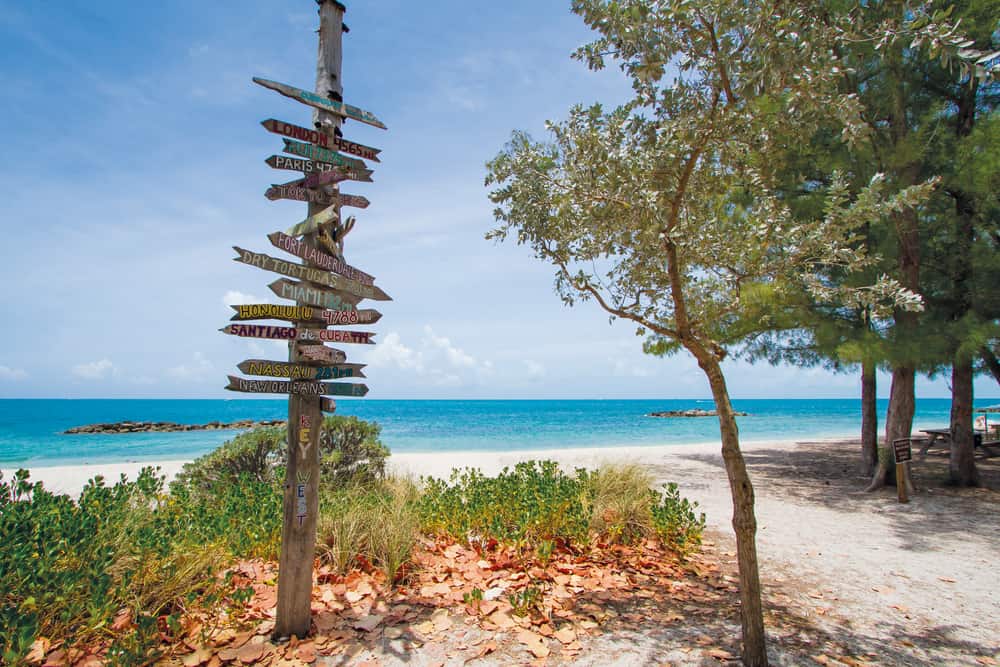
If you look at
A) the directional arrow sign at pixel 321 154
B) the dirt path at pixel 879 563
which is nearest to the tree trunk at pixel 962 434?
the dirt path at pixel 879 563

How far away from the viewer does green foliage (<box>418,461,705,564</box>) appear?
16.9 ft

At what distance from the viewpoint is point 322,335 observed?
3.77 meters

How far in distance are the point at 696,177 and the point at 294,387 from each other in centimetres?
359

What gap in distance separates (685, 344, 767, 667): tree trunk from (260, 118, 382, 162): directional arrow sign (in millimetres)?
2904

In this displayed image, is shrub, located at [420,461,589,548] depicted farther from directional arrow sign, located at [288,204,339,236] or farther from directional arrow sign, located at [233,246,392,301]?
directional arrow sign, located at [288,204,339,236]

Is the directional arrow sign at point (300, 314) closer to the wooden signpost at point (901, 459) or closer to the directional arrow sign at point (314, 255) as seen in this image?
the directional arrow sign at point (314, 255)

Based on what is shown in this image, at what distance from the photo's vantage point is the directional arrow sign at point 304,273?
140 inches

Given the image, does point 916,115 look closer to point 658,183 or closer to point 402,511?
point 658,183

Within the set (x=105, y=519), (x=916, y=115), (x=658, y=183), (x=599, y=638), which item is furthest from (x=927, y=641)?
(x=916, y=115)

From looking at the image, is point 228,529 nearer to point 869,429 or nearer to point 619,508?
point 619,508

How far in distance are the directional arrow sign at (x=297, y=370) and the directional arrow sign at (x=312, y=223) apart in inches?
37.7

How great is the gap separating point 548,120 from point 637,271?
147 centimetres

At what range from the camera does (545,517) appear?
5246 mm

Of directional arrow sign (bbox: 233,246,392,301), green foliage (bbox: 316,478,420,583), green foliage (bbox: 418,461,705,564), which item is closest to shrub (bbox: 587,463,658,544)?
green foliage (bbox: 418,461,705,564)
